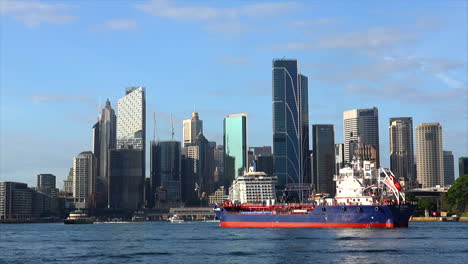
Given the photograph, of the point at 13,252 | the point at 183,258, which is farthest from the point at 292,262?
the point at 13,252

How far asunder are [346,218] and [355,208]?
2.83m

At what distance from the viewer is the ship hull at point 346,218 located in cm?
12575

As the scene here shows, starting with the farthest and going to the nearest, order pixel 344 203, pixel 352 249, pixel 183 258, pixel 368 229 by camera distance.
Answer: pixel 344 203 → pixel 368 229 → pixel 352 249 → pixel 183 258

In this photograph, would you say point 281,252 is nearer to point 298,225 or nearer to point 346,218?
point 346,218

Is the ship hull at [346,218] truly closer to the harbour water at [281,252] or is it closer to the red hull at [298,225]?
the red hull at [298,225]

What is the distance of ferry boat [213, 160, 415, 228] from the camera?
12625 cm

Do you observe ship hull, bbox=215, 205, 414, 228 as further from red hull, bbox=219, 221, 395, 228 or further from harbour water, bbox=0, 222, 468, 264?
harbour water, bbox=0, 222, 468, 264

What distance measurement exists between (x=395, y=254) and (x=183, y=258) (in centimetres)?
2360

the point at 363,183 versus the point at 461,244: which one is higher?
the point at 363,183

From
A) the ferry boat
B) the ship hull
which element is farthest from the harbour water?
the ferry boat

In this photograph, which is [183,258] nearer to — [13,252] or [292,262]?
[292,262]

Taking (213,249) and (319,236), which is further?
(319,236)

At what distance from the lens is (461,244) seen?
92.1 meters

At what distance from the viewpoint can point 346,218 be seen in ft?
422
